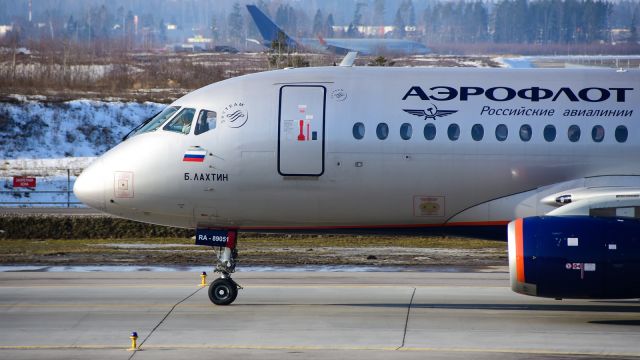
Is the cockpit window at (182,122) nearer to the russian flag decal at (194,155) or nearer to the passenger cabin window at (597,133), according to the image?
the russian flag decal at (194,155)

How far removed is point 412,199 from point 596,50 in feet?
407

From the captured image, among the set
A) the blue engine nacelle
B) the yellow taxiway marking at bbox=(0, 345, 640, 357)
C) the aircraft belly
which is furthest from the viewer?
the aircraft belly

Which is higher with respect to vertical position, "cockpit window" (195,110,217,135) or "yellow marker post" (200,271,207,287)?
"cockpit window" (195,110,217,135)

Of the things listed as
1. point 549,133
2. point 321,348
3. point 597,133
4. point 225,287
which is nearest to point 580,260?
point 549,133

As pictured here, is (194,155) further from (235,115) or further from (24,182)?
(24,182)

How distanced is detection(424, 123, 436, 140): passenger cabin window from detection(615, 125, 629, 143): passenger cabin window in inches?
126

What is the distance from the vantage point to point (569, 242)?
1845 centimetres

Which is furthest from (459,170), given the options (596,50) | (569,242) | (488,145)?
(596,50)

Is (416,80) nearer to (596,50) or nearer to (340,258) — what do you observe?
(340,258)

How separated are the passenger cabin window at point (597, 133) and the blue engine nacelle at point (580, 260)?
2121 mm

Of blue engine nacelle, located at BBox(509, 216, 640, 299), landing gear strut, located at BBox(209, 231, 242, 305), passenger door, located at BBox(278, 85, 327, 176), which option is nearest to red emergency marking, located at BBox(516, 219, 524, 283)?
blue engine nacelle, located at BBox(509, 216, 640, 299)

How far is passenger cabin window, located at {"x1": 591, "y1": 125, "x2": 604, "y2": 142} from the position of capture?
20359 mm

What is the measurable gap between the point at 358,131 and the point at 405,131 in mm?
824

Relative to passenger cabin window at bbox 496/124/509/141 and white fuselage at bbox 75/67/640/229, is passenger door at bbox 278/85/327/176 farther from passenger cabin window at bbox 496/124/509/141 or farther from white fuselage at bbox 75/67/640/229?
passenger cabin window at bbox 496/124/509/141
